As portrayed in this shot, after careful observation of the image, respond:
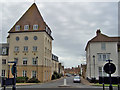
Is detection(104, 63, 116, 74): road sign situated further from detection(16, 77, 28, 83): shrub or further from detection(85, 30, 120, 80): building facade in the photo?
detection(16, 77, 28, 83): shrub

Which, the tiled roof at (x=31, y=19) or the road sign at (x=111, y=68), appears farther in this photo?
the tiled roof at (x=31, y=19)

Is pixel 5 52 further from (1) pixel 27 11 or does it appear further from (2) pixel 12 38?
(1) pixel 27 11

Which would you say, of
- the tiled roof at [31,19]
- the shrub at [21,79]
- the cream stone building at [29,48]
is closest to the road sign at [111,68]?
the shrub at [21,79]

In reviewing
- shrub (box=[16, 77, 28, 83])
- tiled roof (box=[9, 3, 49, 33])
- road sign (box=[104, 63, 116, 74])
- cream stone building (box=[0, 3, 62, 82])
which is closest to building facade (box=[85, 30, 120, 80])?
cream stone building (box=[0, 3, 62, 82])

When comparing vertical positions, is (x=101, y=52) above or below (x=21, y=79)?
above

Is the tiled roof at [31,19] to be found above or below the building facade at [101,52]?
above

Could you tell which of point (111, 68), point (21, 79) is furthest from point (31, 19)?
point (111, 68)

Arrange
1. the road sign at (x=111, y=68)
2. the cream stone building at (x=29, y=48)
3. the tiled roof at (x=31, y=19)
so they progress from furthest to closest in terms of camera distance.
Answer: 1. the tiled roof at (x=31, y=19)
2. the cream stone building at (x=29, y=48)
3. the road sign at (x=111, y=68)

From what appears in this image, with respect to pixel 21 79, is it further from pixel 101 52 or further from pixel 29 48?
pixel 101 52

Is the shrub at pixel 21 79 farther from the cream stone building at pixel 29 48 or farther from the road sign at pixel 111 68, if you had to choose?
the road sign at pixel 111 68

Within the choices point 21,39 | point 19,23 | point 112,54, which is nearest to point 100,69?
point 112,54

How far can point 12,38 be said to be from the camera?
125ft

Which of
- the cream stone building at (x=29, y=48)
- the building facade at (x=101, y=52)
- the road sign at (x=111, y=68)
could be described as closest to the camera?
the road sign at (x=111, y=68)

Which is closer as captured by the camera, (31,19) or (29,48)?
(29,48)
